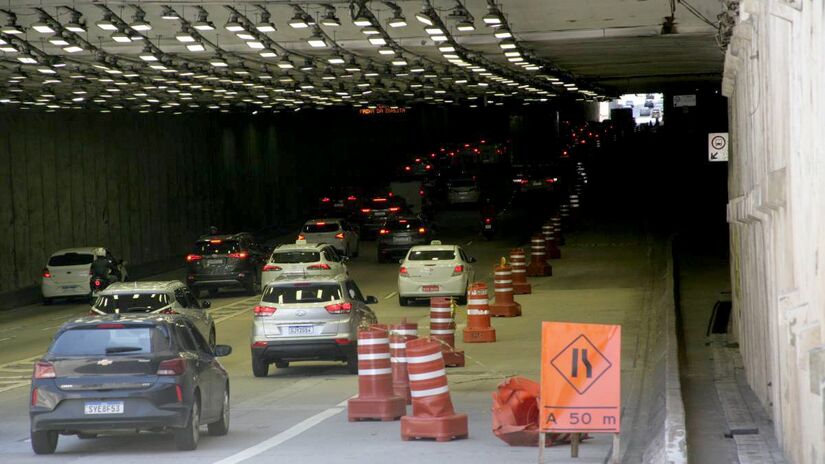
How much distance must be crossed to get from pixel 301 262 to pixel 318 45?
902 cm

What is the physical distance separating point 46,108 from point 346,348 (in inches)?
946

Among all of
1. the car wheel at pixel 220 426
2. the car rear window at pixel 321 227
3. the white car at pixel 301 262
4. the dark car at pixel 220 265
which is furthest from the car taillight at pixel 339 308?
the car rear window at pixel 321 227

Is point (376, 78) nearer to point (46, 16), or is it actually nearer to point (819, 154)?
point (46, 16)

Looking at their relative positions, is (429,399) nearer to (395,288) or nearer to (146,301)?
(146,301)

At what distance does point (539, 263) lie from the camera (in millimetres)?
41531

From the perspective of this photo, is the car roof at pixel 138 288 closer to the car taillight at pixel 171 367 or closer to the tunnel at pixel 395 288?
the tunnel at pixel 395 288

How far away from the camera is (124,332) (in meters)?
14.5

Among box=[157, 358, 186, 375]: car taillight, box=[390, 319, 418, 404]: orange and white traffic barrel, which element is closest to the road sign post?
box=[157, 358, 186, 375]: car taillight

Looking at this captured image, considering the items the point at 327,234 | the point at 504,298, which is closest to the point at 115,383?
the point at 504,298

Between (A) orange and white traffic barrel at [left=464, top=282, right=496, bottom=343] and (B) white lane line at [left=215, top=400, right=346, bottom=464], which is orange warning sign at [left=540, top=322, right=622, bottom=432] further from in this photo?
(A) orange and white traffic barrel at [left=464, top=282, right=496, bottom=343]

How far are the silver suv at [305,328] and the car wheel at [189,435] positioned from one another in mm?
7329

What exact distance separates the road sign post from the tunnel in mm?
20

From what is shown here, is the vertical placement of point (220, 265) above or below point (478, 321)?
above

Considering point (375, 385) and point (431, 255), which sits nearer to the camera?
point (375, 385)
